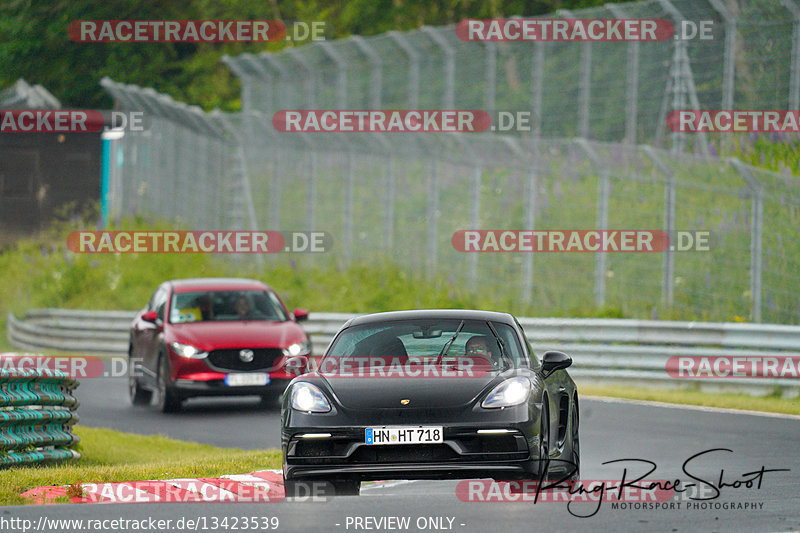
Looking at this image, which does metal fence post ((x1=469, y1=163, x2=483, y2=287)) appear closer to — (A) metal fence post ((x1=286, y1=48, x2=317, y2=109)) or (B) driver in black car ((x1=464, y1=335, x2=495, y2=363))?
(A) metal fence post ((x1=286, y1=48, x2=317, y2=109))

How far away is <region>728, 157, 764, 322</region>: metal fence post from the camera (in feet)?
67.9

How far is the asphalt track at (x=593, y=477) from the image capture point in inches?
373

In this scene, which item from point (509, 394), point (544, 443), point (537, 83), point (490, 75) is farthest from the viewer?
point (490, 75)

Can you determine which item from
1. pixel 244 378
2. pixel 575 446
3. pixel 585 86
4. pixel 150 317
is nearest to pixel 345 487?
pixel 575 446

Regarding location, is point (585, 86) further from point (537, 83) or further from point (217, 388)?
point (217, 388)

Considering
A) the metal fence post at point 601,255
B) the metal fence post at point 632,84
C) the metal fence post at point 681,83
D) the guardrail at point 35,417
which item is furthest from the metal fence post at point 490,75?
the guardrail at point 35,417

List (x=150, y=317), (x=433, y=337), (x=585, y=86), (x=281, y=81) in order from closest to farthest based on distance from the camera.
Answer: (x=433, y=337), (x=150, y=317), (x=585, y=86), (x=281, y=81)

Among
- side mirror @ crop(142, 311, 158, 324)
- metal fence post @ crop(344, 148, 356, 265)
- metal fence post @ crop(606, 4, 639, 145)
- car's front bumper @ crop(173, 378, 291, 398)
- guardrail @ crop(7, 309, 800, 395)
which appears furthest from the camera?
metal fence post @ crop(344, 148, 356, 265)

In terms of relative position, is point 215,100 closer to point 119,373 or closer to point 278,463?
point 119,373

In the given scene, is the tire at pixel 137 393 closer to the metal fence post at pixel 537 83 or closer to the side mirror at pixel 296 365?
the metal fence post at pixel 537 83

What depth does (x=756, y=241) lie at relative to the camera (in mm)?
20875

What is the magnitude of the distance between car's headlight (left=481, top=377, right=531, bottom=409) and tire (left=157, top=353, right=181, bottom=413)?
925 cm

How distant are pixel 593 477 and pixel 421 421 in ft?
8.01

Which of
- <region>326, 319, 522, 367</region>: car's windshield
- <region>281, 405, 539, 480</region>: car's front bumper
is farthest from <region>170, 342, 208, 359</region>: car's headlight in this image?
<region>281, 405, 539, 480</region>: car's front bumper
